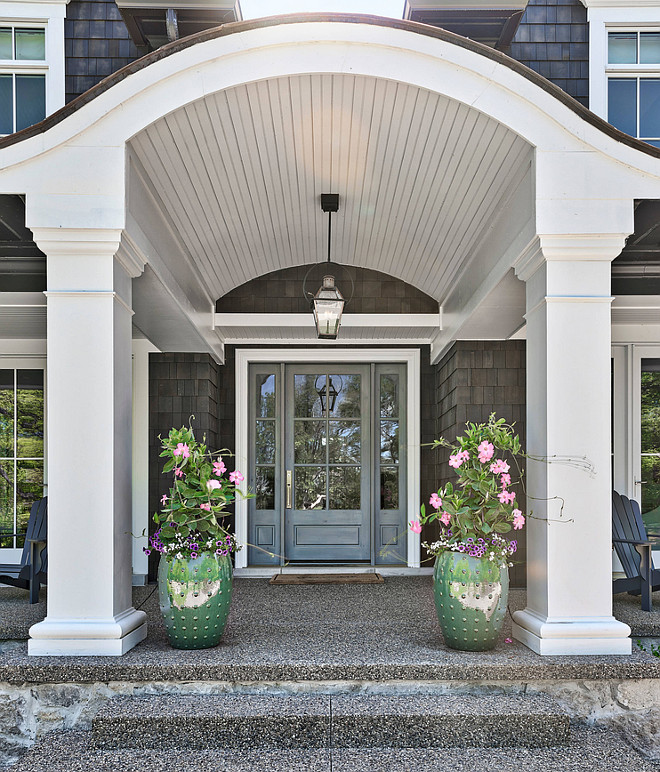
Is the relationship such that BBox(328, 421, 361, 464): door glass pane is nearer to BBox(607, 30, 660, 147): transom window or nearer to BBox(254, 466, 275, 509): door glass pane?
BBox(254, 466, 275, 509): door glass pane

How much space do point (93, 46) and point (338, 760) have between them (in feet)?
15.7

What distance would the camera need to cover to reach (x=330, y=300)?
4977 mm

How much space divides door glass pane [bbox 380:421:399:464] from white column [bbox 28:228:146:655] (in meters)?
3.50

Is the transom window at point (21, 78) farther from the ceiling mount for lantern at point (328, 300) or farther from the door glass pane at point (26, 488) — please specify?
the door glass pane at point (26, 488)

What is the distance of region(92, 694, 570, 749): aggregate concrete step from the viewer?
309 centimetres

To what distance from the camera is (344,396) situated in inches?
271

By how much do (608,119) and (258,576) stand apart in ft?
14.3

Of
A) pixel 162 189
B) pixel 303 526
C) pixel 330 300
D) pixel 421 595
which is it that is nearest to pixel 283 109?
pixel 162 189

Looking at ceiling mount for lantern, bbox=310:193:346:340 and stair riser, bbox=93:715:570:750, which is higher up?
ceiling mount for lantern, bbox=310:193:346:340

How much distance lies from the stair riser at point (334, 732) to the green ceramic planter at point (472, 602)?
0.49m

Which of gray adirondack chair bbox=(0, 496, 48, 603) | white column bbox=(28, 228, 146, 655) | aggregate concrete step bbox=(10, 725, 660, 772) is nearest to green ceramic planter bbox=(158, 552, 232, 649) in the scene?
white column bbox=(28, 228, 146, 655)

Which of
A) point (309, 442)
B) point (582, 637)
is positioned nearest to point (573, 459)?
point (582, 637)

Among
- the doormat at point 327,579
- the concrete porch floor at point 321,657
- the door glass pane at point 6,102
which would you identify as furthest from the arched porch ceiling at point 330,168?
the doormat at point 327,579

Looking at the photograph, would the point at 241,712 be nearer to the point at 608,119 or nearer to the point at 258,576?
the point at 258,576
